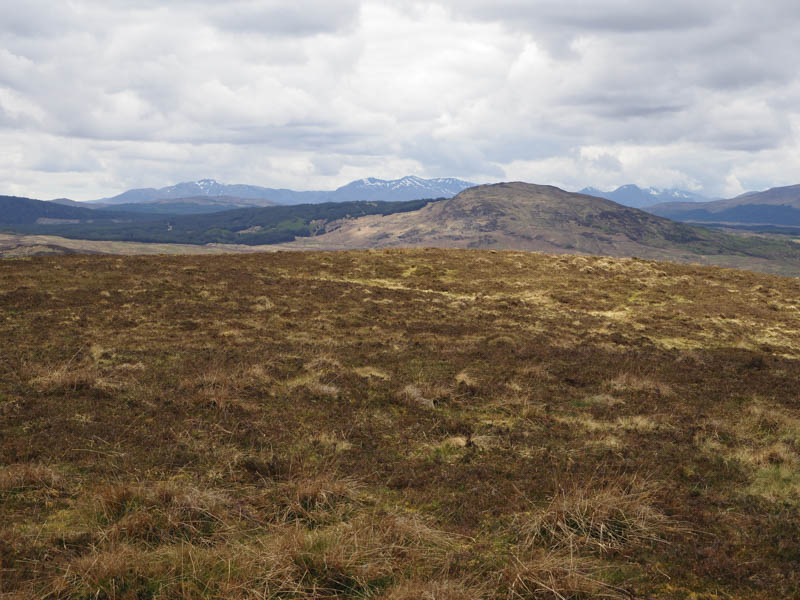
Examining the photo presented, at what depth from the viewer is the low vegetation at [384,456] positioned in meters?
6.63

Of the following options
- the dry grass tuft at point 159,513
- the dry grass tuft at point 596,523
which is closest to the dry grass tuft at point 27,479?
the dry grass tuft at point 159,513

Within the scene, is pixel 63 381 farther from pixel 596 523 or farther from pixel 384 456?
pixel 596 523

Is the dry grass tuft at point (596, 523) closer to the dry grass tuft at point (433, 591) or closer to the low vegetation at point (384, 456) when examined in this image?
the low vegetation at point (384, 456)

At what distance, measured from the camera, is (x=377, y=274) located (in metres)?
42.6

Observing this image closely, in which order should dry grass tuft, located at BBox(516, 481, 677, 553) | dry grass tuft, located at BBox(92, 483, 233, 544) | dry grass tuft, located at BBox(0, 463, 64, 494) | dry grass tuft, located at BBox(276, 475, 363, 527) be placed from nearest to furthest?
dry grass tuft, located at BBox(92, 483, 233, 544)
dry grass tuft, located at BBox(516, 481, 677, 553)
dry grass tuft, located at BBox(276, 475, 363, 527)
dry grass tuft, located at BBox(0, 463, 64, 494)

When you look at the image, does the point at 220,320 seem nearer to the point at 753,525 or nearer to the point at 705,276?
the point at 753,525

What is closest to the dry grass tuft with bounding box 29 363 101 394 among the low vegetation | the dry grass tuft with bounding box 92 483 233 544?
the low vegetation

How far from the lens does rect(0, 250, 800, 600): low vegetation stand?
663cm

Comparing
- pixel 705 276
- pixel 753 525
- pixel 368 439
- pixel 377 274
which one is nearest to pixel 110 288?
pixel 377 274

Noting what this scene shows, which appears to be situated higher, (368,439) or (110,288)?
(110,288)

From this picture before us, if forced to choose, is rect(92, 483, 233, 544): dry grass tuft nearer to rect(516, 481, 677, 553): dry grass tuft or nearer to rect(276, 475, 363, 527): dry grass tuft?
rect(276, 475, 363, 527): dry grass tuft

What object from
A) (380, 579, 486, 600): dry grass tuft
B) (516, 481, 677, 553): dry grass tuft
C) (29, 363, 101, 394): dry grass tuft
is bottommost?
(516, 481, 677, 553): dry grass tuft

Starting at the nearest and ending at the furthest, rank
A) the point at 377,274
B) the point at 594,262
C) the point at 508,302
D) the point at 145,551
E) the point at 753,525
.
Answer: the point at 145,551 → the point at 753,525 → the point at 508,302 → the point at 377,274 → the point at 594,262

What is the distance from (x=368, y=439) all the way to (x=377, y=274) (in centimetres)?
3103
